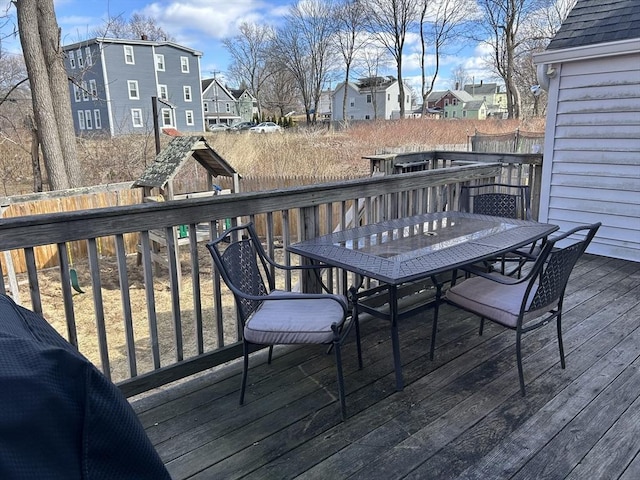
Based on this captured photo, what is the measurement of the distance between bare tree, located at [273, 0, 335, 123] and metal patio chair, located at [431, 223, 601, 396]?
3101cm

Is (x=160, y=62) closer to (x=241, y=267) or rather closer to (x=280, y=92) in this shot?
(x=280, y=92)

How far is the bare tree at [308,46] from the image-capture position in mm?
31172

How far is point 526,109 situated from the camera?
35844 mm

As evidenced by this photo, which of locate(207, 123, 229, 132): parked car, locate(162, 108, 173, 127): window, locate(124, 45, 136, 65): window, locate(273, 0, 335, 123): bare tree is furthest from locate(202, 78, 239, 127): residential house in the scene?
locate(124, 45, 136, 65): window

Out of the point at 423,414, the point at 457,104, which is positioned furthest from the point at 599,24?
the point at 457,104

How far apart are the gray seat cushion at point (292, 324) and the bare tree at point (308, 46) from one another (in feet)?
102

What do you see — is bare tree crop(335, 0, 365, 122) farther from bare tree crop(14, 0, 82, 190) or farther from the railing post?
the railing post

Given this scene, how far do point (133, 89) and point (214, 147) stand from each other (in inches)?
591

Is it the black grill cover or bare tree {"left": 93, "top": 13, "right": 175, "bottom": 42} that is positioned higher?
bare tree {"left": 93, "top": 13, "right": 175, "bottom": 42}

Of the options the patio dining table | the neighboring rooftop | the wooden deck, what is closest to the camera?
the wooden deck

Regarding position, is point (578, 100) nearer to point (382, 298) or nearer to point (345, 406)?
point (382, 298)

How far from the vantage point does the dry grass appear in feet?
17.9

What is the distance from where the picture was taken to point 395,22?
27734mm

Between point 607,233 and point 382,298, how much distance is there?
9.04 feet
